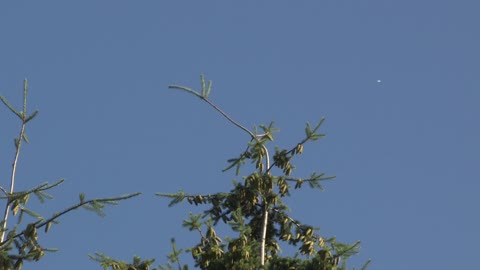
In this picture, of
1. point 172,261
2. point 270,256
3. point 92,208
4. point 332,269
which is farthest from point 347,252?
point 92,208

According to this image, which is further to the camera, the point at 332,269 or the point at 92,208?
the point at 332,269

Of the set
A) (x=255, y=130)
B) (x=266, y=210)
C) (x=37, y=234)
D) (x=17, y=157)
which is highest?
(x=255, y=130)

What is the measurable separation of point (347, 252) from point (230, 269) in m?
1.72

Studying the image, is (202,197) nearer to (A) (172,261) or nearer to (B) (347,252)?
(A) (172,261)

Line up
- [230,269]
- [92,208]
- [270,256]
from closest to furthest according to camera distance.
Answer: [92,208], [230,269], [270,256]

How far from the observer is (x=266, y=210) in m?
17.8

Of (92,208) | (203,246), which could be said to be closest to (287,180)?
(203,246)

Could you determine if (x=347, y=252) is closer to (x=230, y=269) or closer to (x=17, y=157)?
(x=230, y=269)

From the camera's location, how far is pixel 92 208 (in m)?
13.5

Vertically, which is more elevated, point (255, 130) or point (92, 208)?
point (255, 130)

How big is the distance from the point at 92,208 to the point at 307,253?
478 centimetres

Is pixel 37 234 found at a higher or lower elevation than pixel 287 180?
lower

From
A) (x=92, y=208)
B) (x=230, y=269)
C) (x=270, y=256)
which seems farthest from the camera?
(x=270, y=256)

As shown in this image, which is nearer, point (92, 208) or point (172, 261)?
point (92, 208)
